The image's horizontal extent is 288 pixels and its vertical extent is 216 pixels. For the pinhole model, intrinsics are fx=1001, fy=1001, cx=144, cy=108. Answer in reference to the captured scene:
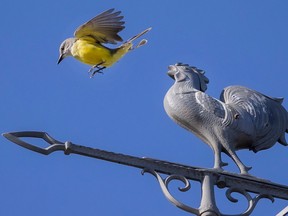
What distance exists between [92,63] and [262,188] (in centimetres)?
364

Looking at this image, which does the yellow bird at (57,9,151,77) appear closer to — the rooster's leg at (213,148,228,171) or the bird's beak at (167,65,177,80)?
the bird's beak at (167,65,177,80)

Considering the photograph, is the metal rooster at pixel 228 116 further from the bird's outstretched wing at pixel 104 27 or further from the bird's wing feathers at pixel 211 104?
the bird's outstretched wing at pixel 104 27

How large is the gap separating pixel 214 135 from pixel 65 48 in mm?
4039

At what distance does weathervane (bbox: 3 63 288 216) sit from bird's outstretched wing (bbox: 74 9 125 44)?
2441 millimetres

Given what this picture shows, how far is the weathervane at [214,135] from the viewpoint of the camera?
5223 mm

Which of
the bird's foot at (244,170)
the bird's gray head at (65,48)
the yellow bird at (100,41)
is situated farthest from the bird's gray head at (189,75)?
the bird's gray head at (65,48)

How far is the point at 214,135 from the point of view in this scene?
18.3 feet

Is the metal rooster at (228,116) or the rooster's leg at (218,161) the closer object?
the rooster's leg at (218,161)

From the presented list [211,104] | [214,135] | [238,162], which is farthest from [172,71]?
[238,162]

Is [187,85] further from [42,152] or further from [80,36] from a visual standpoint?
[80,36]

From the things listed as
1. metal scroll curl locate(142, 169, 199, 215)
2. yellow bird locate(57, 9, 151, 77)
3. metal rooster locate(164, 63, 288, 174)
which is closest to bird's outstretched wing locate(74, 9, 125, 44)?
yellow bird locate(57, 9, 151, 77)

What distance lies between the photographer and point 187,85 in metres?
6.05

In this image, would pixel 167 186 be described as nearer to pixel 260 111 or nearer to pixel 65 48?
pixel 260 111

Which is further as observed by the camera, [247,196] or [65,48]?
[65,48]
